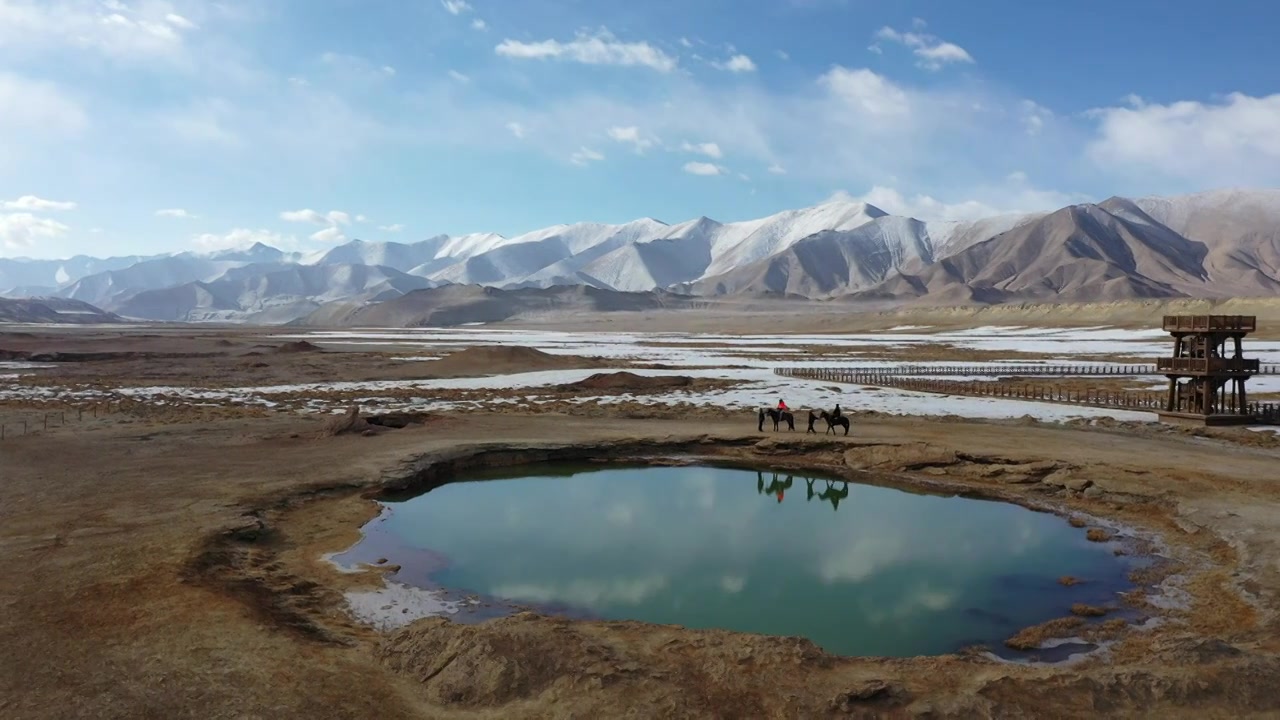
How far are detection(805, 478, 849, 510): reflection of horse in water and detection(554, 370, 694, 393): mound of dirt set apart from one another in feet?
74.8

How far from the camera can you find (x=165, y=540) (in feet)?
44.9

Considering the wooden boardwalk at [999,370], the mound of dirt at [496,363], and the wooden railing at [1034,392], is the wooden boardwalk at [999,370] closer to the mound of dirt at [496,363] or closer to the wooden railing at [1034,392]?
the wooden railing at [1034,392]

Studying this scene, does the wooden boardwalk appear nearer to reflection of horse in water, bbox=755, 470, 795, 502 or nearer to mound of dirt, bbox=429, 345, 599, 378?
mound of dirt, bbox=429, 345, 599, 378

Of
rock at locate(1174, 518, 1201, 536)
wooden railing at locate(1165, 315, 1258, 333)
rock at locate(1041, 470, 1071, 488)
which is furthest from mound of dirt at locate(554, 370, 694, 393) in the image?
rock at locate(1174, 518, 1201, 536)

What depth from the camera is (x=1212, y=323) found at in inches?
1149

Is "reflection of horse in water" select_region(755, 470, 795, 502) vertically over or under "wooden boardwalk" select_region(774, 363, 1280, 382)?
under

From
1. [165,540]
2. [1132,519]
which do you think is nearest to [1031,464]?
[1132,519]

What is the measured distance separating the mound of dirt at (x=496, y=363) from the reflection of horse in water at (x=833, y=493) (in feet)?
120

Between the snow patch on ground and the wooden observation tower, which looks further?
the wooden observation tower

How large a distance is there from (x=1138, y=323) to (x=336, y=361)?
108 metres

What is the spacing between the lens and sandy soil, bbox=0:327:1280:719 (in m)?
8.24

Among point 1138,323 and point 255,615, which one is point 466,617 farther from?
point 1138,323

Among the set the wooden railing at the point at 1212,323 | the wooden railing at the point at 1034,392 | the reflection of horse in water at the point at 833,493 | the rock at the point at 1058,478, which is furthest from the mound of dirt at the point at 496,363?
the rock at the point at 1058,478

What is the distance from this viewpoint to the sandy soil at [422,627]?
27.0ft
